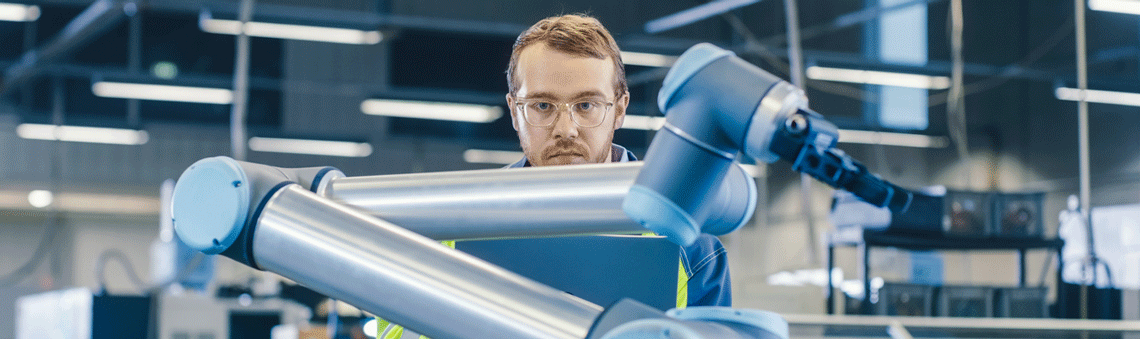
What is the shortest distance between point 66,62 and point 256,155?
1.92 meters

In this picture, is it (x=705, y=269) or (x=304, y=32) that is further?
(x=304, y=32)

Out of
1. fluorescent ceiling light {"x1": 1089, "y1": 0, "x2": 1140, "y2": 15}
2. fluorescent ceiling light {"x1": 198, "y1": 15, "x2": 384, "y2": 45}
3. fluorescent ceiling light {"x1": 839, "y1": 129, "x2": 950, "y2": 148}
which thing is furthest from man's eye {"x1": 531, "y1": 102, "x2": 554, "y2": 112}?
fluorescent ceiling light {"x1": 839, "y1": 129, "x2": 950, "y2": 148}

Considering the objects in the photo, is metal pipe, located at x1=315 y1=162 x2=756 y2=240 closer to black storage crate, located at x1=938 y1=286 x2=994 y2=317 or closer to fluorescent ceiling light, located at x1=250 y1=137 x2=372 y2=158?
black storage crate, located at x1=938 y1=286 x2=994 y2=317

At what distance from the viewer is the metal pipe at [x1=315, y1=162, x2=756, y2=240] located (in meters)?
0.38

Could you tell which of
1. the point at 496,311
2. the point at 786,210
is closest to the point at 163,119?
the point at 786,210

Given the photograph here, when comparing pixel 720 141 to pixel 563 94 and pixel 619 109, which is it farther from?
pixel 619 109

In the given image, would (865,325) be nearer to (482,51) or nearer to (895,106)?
(482,51)

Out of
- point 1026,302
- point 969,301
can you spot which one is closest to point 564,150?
point 969,301

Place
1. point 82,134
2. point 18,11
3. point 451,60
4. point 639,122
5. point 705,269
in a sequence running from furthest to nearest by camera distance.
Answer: point 82,134
point 639,122
point 451,60
point 18,11
point 705,269

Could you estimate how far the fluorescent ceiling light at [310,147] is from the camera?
830cm

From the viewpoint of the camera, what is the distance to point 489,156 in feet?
29.9

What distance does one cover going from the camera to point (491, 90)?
7.14m

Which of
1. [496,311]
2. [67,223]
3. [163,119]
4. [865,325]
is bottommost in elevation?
[496,311]

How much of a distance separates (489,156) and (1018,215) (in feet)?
20.0
